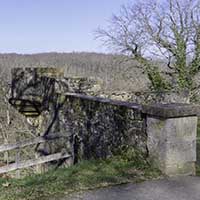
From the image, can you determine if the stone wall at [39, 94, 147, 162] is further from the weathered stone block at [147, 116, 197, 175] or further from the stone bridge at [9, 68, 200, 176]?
the weathered stone block at [147, 116, 197, 175]

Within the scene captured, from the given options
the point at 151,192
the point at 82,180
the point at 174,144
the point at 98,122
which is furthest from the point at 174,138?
the point at 98,122

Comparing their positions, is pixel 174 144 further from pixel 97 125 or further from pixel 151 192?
pixel 97 125

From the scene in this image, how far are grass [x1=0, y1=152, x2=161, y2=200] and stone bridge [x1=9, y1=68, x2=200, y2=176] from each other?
0.26m

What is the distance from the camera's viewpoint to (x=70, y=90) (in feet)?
28.2

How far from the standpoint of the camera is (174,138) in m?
4.09

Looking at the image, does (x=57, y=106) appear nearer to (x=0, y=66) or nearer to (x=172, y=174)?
(x=172, y=174)

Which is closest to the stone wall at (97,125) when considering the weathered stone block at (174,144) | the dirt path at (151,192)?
the weathered stone block at (174,144)

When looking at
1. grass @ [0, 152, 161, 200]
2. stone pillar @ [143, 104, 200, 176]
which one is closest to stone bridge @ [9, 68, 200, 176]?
stone pillar @ [143, 104, 200, 176]

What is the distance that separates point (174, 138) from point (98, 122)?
2.40m

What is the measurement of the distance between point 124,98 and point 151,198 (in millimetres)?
6223

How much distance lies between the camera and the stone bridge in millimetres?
4109

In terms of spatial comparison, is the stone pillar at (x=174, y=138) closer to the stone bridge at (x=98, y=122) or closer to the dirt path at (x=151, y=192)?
the stone bridge at (x=98, y=122)

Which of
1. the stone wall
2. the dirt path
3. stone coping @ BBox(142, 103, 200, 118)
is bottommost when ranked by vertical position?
the dirt path

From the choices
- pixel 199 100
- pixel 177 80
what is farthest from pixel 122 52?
pixel 199 100
